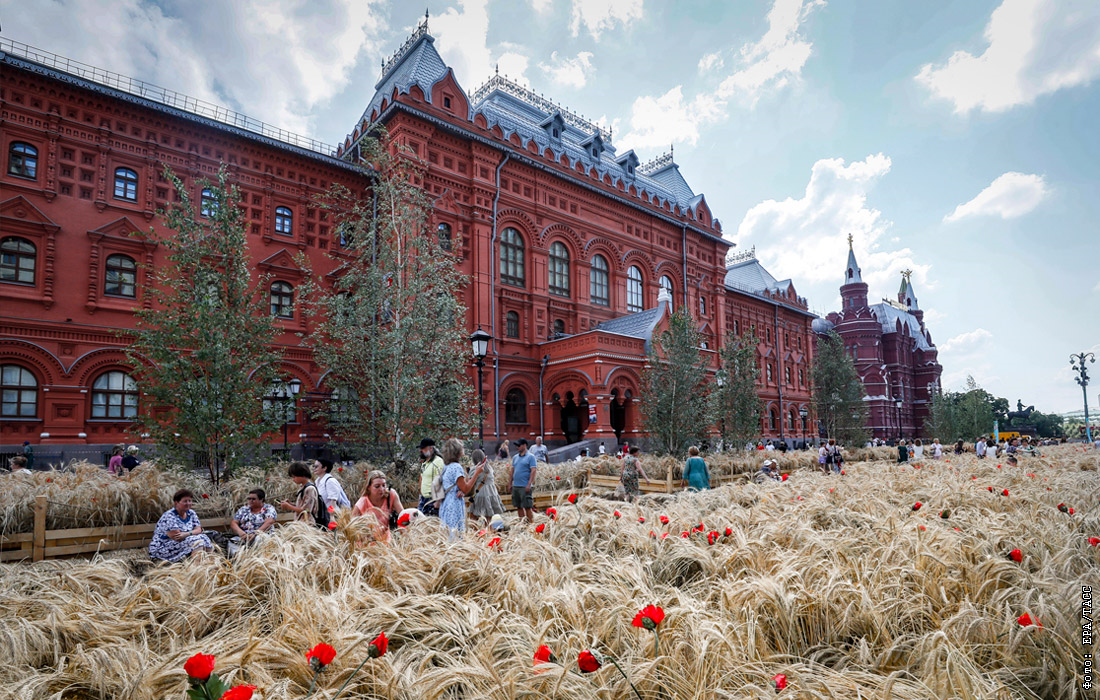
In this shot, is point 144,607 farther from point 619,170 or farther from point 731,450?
point 619,170

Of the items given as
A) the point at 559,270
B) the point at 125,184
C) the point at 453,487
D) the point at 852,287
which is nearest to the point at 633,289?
the point at 559,270

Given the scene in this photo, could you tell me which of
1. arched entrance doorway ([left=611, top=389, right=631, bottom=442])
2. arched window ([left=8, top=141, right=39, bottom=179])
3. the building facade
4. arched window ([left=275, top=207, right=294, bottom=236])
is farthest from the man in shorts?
the building facade

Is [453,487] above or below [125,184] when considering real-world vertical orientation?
below

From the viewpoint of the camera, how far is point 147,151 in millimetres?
19250

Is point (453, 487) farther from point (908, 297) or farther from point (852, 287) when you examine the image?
point (908, 297)

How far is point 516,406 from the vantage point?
83.9ft

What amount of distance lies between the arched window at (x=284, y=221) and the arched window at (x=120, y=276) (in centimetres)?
494

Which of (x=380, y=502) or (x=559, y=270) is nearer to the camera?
(x=380, y=502)

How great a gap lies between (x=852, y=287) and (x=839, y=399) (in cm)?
3365

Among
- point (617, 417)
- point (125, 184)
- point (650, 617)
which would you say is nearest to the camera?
point (650, 617)

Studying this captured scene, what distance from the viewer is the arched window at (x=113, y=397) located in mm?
17594

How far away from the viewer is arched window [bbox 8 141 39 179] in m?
17.1

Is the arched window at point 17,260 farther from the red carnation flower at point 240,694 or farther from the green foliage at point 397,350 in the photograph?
the red carnation flower at point 240,694
